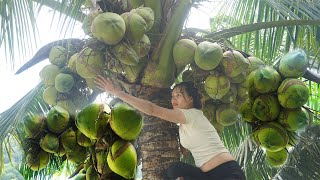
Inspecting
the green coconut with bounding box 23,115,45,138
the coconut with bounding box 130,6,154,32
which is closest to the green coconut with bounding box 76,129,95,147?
the green coconut with bounding box 23,115,45,138

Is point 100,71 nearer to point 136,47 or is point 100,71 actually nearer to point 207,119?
point 136,47

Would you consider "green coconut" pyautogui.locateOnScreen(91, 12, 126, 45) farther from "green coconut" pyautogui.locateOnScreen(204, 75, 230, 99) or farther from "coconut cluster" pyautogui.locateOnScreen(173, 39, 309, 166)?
"green coconut" pyautogui.locateOnScreen(204, 75, 230, 99)

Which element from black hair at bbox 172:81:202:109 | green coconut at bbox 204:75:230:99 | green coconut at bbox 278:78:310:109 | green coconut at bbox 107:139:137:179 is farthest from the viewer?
black hair at bbox 172:81:202:109

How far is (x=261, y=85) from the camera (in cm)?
239

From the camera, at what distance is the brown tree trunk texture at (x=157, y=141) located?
2.54m

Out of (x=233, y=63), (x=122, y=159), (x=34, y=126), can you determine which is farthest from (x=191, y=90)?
(x=34, y=126)

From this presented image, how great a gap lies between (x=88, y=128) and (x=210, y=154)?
0.82 m

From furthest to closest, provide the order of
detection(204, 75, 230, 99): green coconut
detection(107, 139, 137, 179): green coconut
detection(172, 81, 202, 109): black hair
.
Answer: detection(172, 81, 202, 109): black hair → detection(204, 75, 230, 99): green coconut → detection(107, 139, 137, 179): green coconut

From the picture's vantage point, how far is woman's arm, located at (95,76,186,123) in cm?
246

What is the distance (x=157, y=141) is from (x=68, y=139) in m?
0.50

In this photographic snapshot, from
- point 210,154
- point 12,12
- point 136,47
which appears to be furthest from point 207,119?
point 12,12

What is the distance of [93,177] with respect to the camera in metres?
2.49

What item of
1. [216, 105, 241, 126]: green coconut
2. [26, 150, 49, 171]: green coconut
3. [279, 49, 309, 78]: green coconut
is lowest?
[26, 150, 49, 171]: green coconut

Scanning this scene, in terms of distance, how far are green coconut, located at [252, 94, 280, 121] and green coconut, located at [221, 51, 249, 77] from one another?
0.21m
